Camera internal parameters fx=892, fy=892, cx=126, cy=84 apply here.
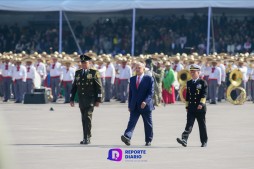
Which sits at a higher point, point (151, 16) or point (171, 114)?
point (151, 16)

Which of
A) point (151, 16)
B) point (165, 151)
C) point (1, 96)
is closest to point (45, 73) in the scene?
point (1, 96)

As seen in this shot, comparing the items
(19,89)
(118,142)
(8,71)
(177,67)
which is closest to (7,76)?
(8,71)

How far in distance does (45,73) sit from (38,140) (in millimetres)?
19954

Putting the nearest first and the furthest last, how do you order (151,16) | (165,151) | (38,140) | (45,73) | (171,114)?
(165,151) → (38,140) → (171,114) → (45,73) → (151,16)

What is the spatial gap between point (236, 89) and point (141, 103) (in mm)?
19648

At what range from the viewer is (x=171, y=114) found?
2617cm

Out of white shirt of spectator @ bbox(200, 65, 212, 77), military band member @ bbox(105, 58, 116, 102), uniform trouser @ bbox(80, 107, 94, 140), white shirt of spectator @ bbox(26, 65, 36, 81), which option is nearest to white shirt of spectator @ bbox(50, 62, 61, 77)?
white shirt of spectator @ bbox(26, 65, 36, 81)

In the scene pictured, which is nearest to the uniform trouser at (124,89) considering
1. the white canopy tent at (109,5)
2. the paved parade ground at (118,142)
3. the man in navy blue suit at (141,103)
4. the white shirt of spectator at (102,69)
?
the white shirt of spectator at (102,69)

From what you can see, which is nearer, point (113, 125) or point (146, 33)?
point (113, 125)

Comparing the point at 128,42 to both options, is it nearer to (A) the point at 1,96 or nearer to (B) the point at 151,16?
(B) the point at 151,16

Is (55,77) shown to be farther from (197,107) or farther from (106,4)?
(197,107)

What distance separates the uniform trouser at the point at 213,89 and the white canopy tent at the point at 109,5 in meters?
6.48

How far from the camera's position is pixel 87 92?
15977 mm

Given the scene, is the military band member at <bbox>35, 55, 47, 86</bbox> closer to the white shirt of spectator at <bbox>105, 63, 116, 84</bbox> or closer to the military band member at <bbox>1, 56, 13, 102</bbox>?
the military band member at <bbox>1, 56, 13, 102</bbox>
